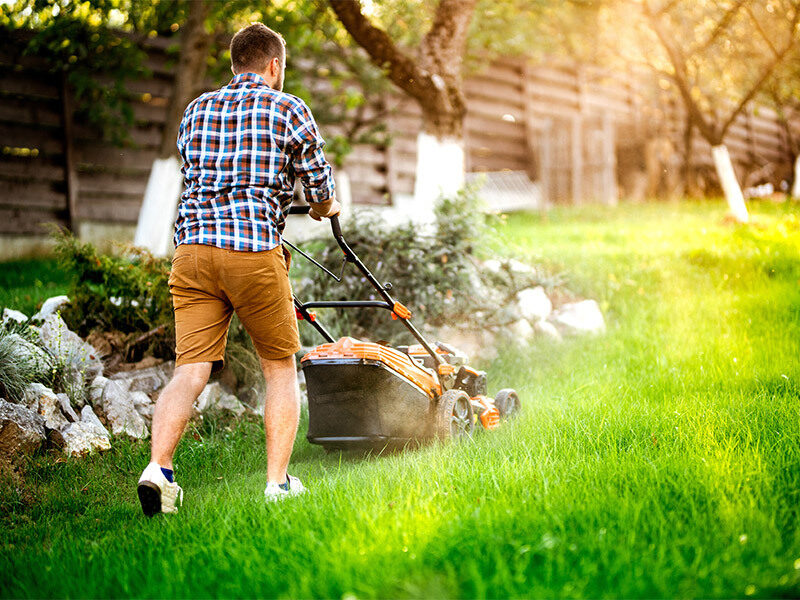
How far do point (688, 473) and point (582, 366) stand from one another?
280 centimetres

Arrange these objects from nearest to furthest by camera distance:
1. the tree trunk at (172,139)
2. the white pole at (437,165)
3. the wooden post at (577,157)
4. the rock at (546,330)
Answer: the rock at (546,330), the white pole at (437,165), the tree trunk at (172,139), the wooden post at (577,157)

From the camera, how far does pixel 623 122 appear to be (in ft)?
65.2

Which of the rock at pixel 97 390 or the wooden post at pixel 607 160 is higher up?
the wooden post at pixel 607 160

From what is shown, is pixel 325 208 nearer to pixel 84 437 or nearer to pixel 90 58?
pixel 84 437

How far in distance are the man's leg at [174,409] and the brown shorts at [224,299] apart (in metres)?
0.05

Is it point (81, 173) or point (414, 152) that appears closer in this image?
point (81, 173)

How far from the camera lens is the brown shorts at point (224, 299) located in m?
3.57

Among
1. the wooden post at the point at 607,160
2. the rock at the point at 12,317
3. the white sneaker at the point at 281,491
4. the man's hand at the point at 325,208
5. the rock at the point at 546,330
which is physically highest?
the wooden post at the point at 607,160

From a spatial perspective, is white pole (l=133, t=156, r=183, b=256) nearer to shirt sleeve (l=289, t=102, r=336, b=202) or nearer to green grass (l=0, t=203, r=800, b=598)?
green grass (l=0, t=203, r=800, b=598)

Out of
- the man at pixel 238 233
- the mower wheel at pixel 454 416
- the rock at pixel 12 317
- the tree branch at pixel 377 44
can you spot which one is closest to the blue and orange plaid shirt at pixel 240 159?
the man at pixel 238 233

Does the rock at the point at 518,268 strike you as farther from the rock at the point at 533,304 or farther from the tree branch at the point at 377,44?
the tree branch at the point at 377,44

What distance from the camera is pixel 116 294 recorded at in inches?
228

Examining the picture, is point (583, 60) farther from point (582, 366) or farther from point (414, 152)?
point (582, 366)

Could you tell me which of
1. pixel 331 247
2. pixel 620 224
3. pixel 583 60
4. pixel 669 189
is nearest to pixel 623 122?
pixel 669 189
